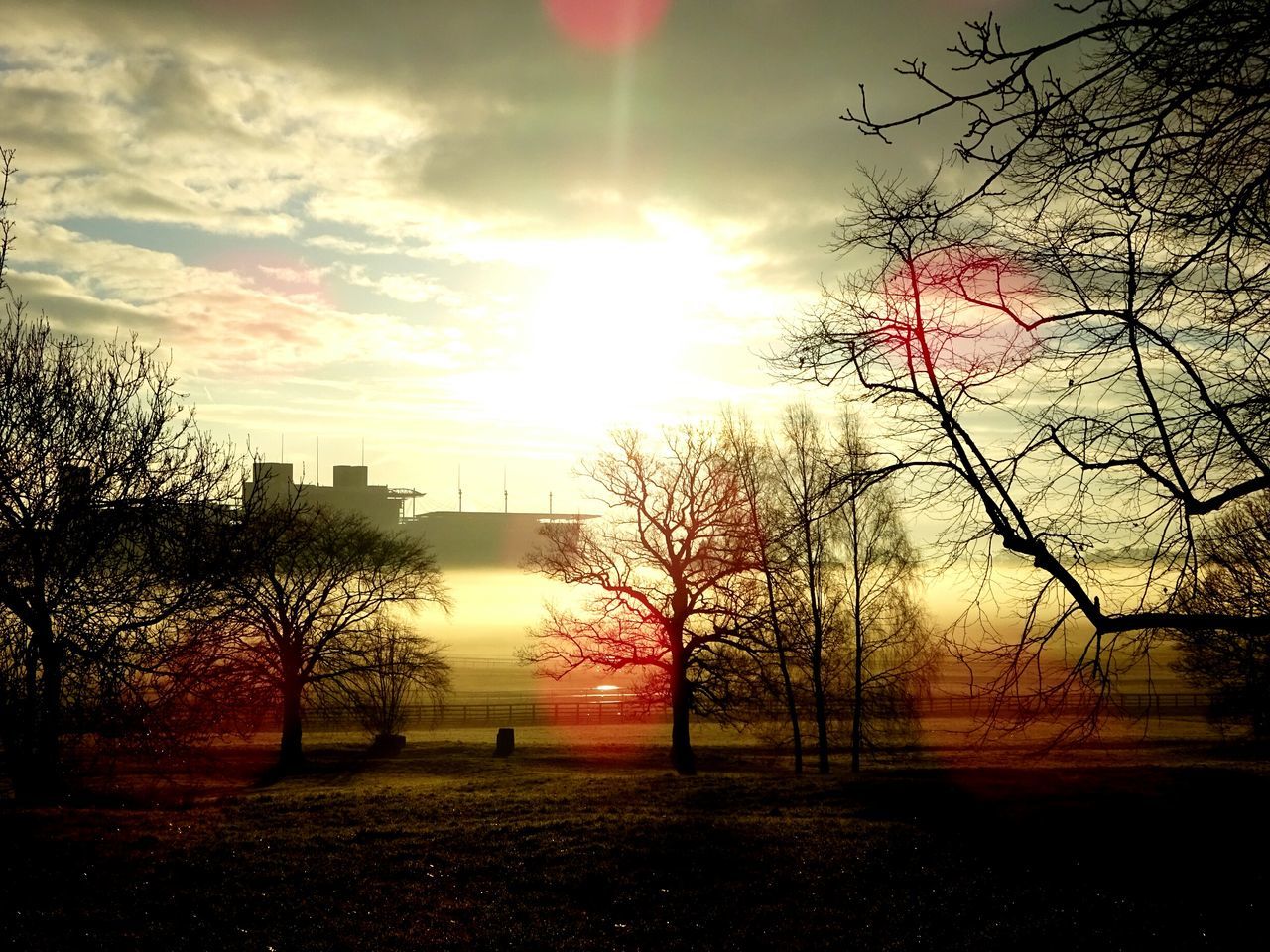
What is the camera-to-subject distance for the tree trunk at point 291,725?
29.5 m

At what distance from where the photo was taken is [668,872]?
10734mm

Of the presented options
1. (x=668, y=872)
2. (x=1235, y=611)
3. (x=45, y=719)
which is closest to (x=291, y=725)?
(x=45, y=719)

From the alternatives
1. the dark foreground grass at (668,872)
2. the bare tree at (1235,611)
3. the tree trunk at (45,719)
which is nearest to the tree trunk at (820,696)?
the dark foreground grass at (668,872)

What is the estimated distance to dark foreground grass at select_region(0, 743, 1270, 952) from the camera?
8.57 m

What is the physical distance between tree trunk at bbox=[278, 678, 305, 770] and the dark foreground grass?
14076 millimetres

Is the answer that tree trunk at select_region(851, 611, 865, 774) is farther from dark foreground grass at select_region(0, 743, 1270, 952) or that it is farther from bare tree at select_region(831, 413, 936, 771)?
dark foreground grass at select_region(0, 743, 1270, 952)

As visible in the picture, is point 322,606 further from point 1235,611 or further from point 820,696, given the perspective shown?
point 1235,611

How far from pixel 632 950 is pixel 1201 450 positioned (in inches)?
246

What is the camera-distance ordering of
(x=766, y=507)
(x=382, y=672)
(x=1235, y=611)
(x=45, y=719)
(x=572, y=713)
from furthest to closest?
(x=572, y=713) < (x=382, y=672) < (x=766, y=507) < (x=45, y=719) < (x=1235, y=611)

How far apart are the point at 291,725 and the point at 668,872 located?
22203 millimetres

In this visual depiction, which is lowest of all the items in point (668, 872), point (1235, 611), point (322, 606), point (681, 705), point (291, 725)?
point (291, 725)

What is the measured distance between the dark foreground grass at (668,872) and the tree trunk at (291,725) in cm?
1408

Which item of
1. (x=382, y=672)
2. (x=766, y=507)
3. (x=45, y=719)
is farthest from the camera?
(x=382, y=672)

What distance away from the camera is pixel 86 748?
13250mm
